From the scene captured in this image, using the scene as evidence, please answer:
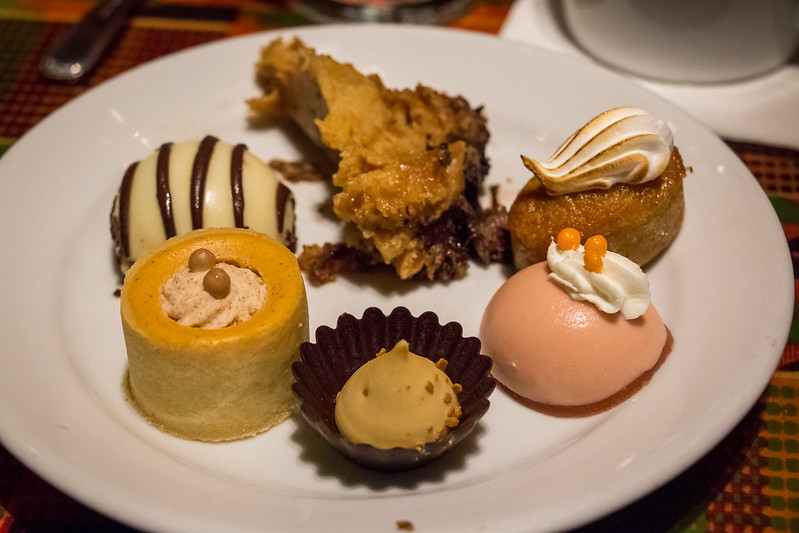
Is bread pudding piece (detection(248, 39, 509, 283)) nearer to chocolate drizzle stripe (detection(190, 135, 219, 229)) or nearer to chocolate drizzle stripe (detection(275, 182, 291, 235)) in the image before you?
chocolate drizzle stripe (detection(275, 182, 291, 235))

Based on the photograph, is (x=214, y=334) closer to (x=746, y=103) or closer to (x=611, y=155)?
(x=611, y=155)

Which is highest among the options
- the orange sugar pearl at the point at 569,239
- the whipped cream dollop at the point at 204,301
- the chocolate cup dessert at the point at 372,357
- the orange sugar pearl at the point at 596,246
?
the orange sugar pearl at the point at 596,246

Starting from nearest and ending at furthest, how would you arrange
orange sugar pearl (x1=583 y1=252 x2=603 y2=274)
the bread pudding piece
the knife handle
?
orange sugar pearl (x1=583 y1=252 x2=603 y2=274) → the bread pudding piece → the knife handle

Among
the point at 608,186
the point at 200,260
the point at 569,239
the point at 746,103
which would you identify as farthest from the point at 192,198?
the point at 746,103

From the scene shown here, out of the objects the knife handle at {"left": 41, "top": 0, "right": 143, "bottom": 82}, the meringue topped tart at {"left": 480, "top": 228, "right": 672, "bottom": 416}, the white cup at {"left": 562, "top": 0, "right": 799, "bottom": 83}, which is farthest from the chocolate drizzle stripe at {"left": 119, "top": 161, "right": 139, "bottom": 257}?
the white cup at {"left": 562, "top": 0, "right": 799, "bottom": 83}

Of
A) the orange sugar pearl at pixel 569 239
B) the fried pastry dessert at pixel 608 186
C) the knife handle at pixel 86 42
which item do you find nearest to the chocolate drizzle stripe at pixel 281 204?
the fried pastry dessert at pixel 608 186

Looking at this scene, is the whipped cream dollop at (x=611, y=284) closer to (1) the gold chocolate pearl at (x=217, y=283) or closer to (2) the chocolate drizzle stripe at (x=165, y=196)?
(1) the gold chocolate pearl at (x=217, y=283)
